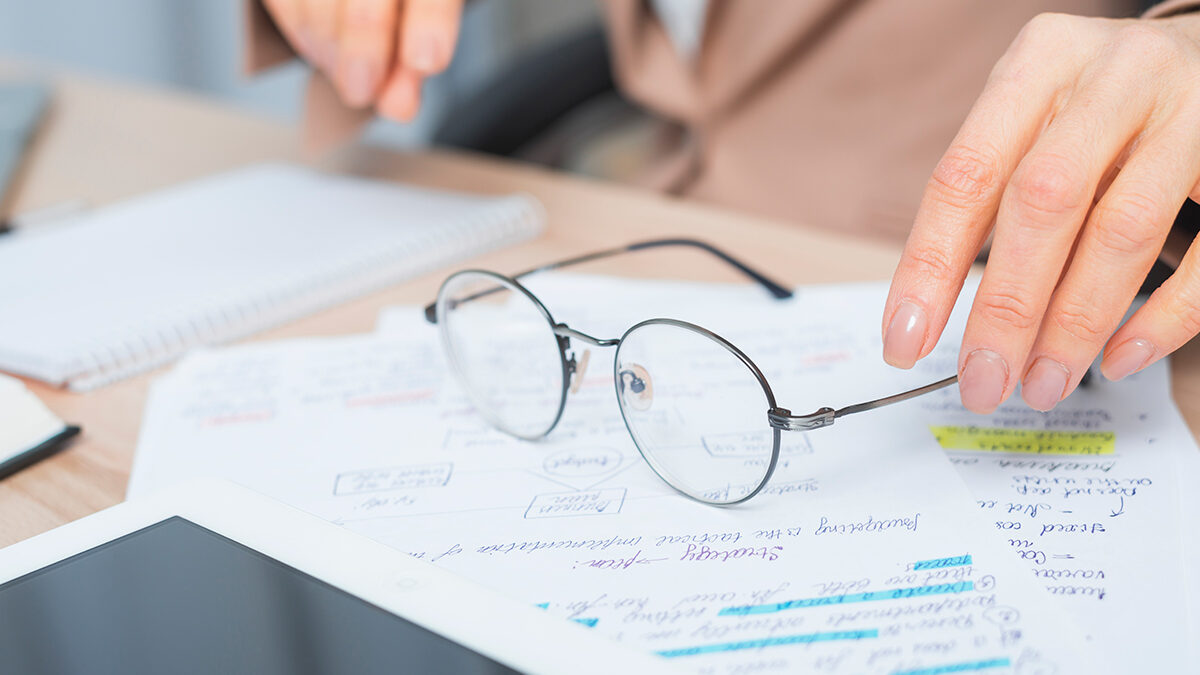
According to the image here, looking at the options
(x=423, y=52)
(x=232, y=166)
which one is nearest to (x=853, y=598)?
(x=423, y=52)

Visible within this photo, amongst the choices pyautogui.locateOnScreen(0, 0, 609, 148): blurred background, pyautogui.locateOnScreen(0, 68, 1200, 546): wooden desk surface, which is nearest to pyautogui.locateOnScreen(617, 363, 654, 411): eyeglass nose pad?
pyautogui.locateOnScreen(0, 68, 1200, 546): wooden desk surface

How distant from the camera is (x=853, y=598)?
350mm

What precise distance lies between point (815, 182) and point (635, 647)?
1.99 ft

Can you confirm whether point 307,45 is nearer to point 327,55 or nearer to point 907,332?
point 327,55

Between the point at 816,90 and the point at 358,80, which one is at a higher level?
the point at 358,80

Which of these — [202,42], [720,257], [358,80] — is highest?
[358,80]

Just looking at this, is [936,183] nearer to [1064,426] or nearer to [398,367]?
[1064,426]

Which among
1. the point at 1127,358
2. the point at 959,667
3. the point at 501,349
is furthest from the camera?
the point at 501,349

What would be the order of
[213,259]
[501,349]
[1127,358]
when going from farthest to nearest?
[213,259]
[501,349]
[1127,358]

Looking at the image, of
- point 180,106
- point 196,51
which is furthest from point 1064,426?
point 196,51

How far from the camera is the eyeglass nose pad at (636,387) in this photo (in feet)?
1.48

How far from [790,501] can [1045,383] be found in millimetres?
121

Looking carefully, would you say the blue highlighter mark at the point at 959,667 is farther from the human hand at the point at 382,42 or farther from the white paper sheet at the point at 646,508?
the human hand at the point at 382,42

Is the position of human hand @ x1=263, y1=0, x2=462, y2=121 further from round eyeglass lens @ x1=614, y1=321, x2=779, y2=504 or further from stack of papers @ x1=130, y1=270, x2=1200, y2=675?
round eyeglass lens @ x1=614, y1=321, x2=779, y2=504
